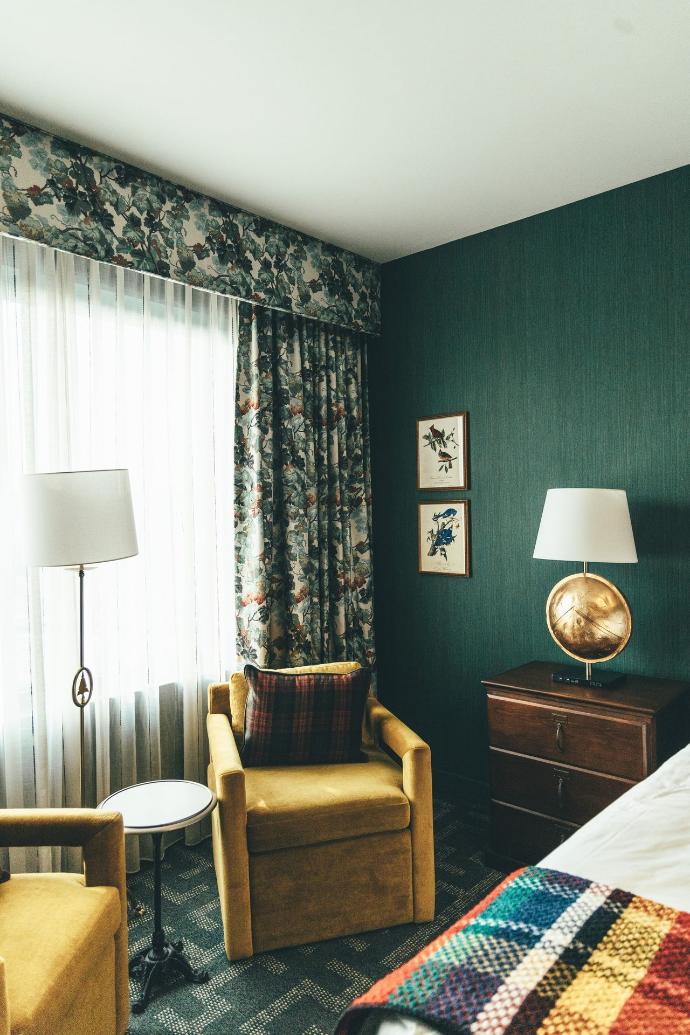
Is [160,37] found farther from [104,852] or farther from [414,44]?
[104,852]

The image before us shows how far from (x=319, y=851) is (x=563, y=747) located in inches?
38.4

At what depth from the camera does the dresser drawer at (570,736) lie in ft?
8.02

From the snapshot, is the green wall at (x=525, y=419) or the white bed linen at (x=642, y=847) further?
the green wall at (x=525, y=419)

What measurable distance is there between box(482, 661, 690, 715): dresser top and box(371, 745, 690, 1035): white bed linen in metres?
0.64

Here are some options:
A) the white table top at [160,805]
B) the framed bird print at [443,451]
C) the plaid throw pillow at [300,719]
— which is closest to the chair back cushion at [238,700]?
the plaid throw pillow at [300,719]

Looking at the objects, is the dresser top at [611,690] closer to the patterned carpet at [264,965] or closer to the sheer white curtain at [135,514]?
the patterned carpet at [264,965]

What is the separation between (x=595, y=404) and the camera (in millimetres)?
3018

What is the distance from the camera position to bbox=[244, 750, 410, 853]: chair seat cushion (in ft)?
7.47

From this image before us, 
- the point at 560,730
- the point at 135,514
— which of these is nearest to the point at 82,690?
the point at 135,514

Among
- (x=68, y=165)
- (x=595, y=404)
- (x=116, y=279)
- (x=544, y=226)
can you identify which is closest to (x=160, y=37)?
(x=68, y=165)

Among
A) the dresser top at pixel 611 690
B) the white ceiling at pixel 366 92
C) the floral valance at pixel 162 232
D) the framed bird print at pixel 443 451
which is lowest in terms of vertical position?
the dresser top at pixel 611 690

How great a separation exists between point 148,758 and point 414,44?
271cm

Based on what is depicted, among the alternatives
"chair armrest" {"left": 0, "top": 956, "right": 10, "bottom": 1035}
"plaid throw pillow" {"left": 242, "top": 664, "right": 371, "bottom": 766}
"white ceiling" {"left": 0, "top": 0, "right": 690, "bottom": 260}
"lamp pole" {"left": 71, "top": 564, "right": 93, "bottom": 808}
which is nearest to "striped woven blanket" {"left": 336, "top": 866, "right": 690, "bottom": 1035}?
"chair armrest" {"left": 0, "top": 956, "right": 10, "bottom": 1035}

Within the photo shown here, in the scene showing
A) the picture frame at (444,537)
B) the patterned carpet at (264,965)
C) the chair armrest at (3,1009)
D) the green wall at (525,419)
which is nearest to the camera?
the chair armrest at (3,1009)
